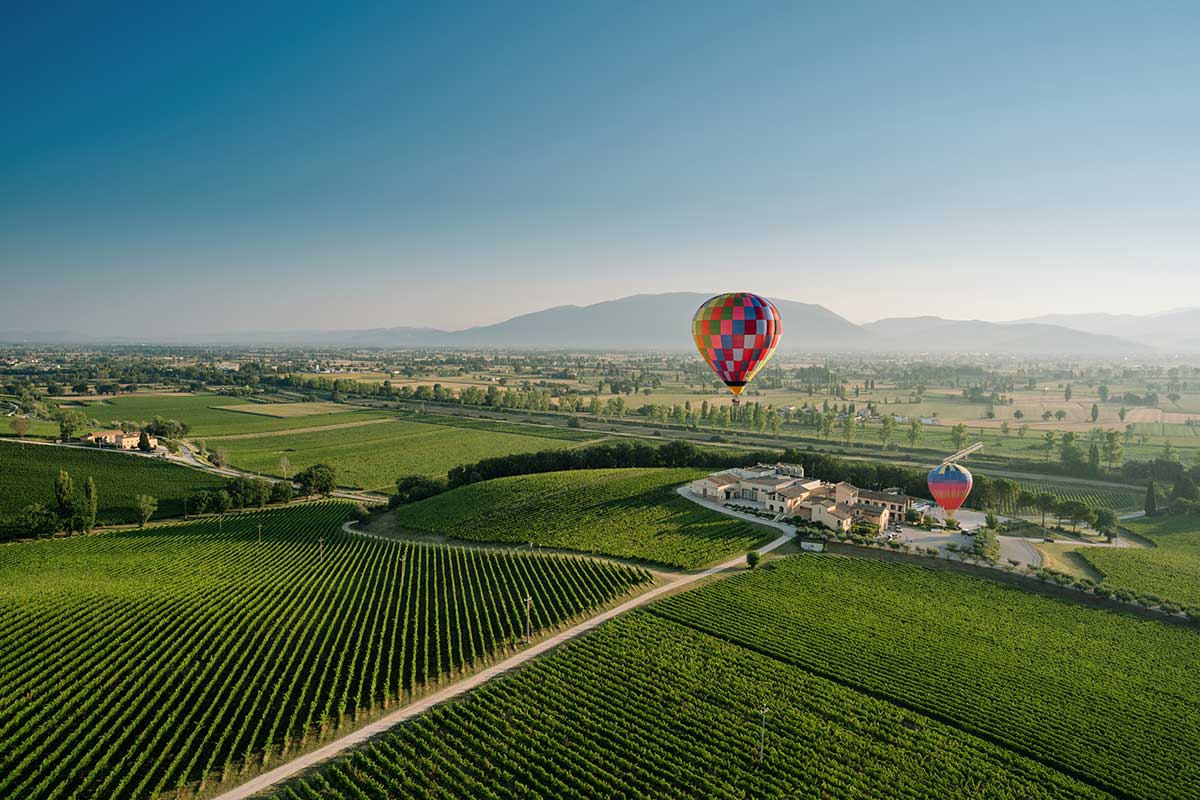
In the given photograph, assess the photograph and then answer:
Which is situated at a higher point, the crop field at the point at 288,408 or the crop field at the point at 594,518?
the crop field at the point at 288,408

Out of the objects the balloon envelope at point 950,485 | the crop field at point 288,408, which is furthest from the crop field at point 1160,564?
the crop field at point 288,408

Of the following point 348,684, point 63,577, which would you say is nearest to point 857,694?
point 348,684

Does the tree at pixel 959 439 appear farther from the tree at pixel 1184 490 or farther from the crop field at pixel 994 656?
the crop field at pixel 994 656

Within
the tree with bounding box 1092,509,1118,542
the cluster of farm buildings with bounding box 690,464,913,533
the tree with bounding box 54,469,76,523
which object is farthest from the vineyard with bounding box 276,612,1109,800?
the tree with bounding box 54,469,76,523

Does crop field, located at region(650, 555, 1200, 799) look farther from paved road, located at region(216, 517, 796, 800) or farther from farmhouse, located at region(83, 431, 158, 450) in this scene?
farmhouse, located at region(83, 431, 158, 450)

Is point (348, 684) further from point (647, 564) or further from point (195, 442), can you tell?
point (195, 442)
